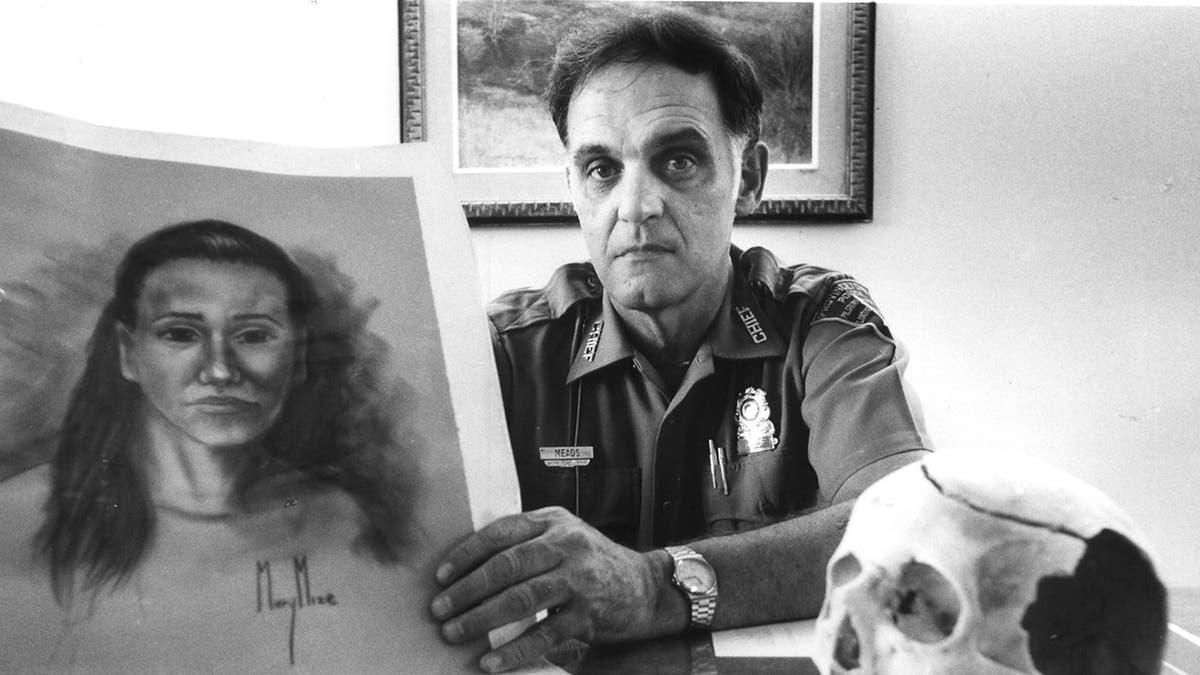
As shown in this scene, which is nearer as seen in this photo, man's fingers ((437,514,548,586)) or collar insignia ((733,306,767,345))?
man's fingers ((437,514,548,586))

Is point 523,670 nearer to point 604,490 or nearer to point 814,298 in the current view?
point 604,490

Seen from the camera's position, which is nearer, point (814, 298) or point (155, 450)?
point (155, 450)

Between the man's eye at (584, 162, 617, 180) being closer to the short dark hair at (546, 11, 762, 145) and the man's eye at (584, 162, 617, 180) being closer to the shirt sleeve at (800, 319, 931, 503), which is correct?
the short dark hair at (546, 11, 762, 145)

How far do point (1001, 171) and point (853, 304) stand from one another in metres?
0.11

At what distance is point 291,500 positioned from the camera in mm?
432

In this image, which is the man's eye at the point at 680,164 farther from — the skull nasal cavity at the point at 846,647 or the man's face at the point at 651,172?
the skull nasal cavity at the point at 846,647

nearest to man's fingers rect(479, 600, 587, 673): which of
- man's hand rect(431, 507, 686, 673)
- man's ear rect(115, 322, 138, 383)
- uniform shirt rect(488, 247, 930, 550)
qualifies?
man's hand rect(431, 507, 686, 673)

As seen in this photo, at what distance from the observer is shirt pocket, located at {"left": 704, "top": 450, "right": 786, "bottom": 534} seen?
56cm

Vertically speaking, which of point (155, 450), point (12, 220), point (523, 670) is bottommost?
point (523, 670)

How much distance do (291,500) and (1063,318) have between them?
44 cm

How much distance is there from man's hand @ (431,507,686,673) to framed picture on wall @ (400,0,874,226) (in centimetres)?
19

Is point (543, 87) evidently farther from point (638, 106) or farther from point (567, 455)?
point (567, 455)

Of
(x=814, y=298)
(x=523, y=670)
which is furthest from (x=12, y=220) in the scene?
(x=814, y=298)

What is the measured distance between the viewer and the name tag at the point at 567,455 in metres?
0.55
